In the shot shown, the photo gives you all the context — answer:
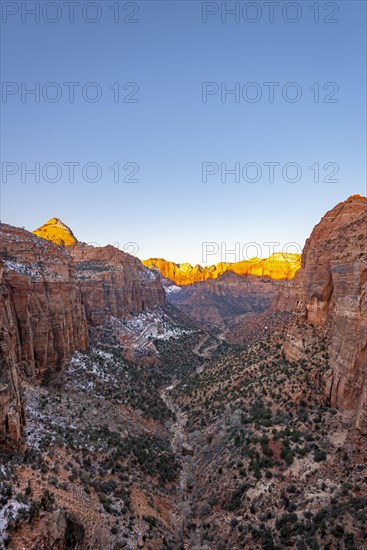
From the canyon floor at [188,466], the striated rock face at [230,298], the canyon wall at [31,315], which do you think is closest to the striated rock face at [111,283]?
the canyon wall at [31,315]

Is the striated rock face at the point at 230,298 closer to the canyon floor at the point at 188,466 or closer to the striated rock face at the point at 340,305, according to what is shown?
the striated rock face at the point at 340,305

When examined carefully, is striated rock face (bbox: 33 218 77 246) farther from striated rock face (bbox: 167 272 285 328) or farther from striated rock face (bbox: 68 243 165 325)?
striated rock face (bbox: 167 272 285 328)

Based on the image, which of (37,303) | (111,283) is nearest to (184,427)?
(37,303)

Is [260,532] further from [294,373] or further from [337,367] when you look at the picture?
[294,373]

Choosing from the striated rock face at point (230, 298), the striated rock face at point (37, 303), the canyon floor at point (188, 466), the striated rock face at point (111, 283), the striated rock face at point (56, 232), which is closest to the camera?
the canyon floor at point (188, 466)

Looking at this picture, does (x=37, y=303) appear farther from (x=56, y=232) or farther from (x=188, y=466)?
(x=56, y=232)
